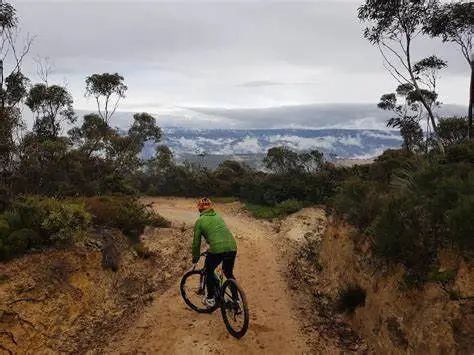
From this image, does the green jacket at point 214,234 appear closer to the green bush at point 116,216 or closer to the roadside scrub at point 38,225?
the roadside scrub at point 38,225

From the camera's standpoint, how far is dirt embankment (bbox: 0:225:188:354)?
7543 mm

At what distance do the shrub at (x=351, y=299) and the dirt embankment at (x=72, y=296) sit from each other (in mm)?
4280

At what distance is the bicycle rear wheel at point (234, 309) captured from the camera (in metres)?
7.54

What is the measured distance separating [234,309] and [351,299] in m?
2.71

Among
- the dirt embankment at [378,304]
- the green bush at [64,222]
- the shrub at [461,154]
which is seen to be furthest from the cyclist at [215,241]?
the shrub at [461,154]

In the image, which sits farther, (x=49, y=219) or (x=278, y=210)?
(x=278, y=210)

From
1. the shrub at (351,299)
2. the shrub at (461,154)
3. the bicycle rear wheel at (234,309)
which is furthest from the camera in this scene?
the shrub at (461,154)

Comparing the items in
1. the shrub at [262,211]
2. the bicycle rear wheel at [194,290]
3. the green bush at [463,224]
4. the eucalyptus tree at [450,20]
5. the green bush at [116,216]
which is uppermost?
the eucalyptus tree at [450,20]

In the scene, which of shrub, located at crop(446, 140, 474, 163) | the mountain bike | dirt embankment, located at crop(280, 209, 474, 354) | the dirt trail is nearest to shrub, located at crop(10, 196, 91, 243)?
the dirt trail

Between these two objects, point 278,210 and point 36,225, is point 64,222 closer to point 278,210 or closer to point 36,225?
point 36,225

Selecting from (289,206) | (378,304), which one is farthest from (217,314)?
(289,206)

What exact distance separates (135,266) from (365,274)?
6013 millimetres

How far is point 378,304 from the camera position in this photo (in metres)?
7.76

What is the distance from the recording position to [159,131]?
39406mm
